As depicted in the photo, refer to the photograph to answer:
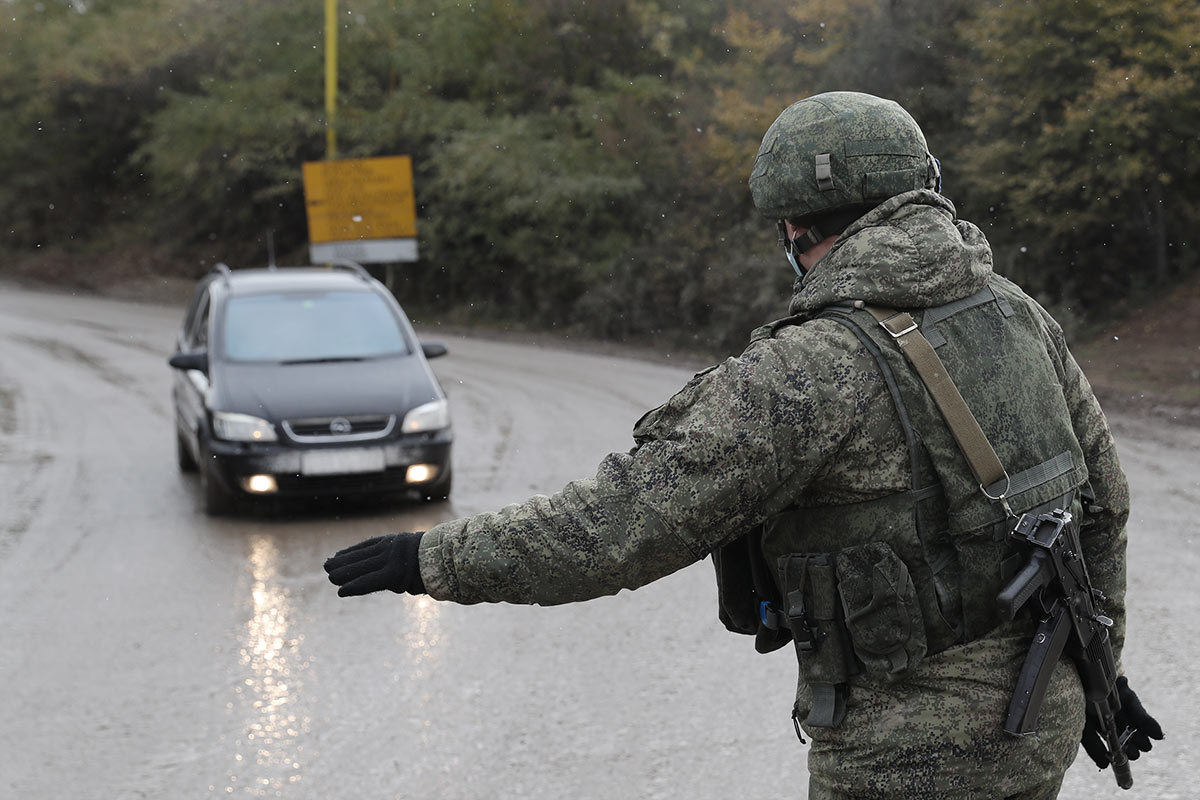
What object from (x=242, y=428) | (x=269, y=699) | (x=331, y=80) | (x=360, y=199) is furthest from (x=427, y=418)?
(x=331, y=80)

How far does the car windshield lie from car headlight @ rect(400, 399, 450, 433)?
81 cm

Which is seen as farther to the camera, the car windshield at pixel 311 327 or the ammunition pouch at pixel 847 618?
the car windshield at pixel 311 327

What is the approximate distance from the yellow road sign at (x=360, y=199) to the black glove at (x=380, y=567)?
2633 centimetres

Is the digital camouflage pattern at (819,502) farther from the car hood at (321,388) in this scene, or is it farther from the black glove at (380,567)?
the car hood at (321,388)

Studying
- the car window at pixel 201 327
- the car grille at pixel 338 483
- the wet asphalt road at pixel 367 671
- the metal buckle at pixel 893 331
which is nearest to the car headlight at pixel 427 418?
the car grille at pixel 338 483

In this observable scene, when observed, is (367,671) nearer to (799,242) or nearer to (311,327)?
(799,242)

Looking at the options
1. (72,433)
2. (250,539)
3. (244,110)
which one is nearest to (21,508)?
(250,539)

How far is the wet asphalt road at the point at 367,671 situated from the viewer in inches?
169

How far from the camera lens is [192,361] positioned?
29.5 ft

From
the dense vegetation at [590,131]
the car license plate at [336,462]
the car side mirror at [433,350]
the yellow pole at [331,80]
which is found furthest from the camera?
the yellow pole at [331,80]

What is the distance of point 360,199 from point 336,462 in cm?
2131

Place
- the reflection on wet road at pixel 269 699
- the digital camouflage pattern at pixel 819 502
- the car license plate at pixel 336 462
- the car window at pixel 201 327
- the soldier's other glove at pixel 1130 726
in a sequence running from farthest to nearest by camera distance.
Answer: the car window at pixel 201 327, the car license plate at pixel 336 462, the reflection on wet road at pixel 269 699, the soldier's other glove at pixel 1130 726, the digital camouflage pattern at pixel 819 502

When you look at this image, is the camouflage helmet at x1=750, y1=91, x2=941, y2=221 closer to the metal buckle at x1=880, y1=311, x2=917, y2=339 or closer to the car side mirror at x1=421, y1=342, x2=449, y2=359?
the metal buckle at x1=880, y1=311, x2=917, y2=339

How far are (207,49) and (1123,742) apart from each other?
38047mm
